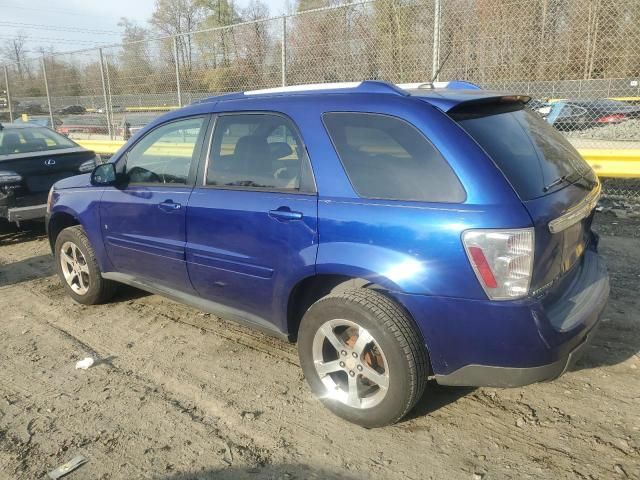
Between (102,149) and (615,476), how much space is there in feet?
37.9

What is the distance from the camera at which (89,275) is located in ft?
14.8

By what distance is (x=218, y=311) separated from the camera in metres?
3.47

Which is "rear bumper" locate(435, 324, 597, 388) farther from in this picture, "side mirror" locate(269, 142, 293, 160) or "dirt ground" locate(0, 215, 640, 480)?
"side mirror" locate(269, 142, 293, 160)

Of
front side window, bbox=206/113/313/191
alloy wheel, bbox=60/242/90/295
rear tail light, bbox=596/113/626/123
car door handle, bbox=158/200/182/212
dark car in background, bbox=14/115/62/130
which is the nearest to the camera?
front side window, bbox=206/113/313/191

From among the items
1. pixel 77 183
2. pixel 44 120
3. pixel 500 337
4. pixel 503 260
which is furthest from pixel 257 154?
pixel 44 120

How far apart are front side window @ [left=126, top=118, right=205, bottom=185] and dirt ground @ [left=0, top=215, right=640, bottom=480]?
48.3 inches

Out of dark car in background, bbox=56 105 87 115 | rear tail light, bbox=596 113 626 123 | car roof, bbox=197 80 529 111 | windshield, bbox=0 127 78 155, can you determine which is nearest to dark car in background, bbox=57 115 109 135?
dark car in background, bbox=56 105 87 115

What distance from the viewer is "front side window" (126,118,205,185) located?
3.62 m

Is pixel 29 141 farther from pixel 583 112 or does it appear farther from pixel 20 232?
pixel 583 112

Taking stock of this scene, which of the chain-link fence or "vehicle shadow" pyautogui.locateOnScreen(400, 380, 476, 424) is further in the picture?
the chain-link fence

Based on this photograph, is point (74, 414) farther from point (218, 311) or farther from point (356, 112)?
point (356, 112)

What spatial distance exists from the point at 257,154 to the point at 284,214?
564 mm

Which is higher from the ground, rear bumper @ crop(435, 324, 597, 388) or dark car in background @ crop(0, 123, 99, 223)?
dark car in background @ crop(0, 123, 99, 223)

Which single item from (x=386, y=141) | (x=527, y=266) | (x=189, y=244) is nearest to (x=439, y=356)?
(x=527, y=266)
